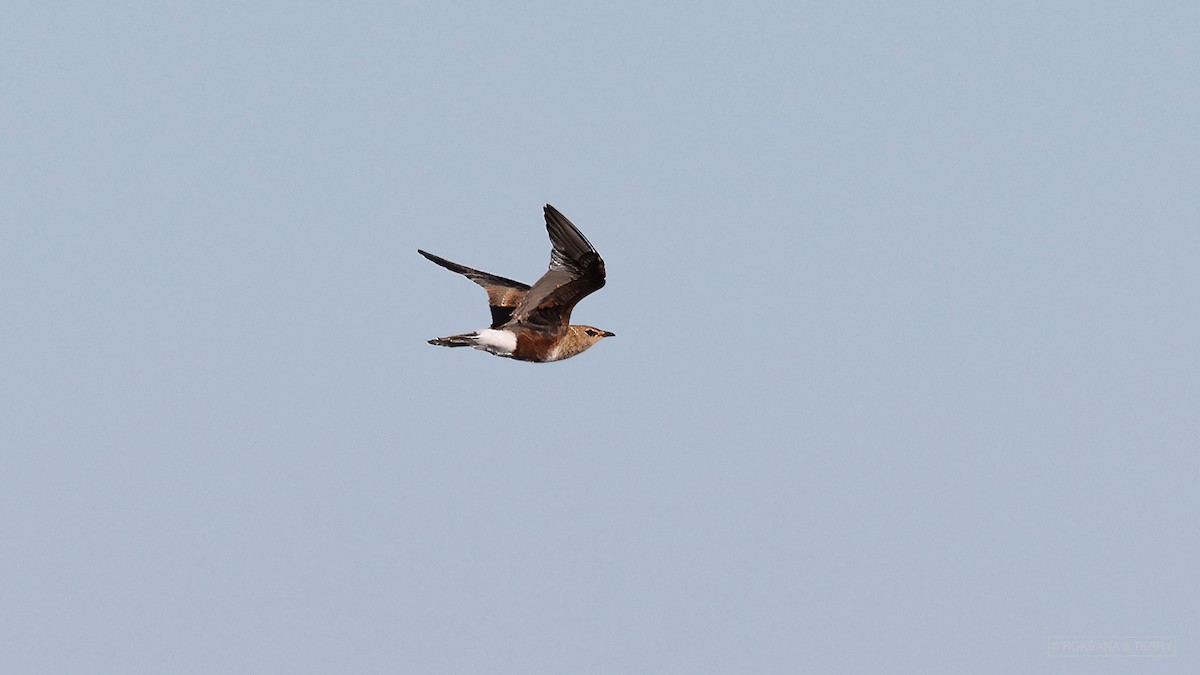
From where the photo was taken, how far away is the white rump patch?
74.1ft

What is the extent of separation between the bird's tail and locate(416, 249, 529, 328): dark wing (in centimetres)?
139

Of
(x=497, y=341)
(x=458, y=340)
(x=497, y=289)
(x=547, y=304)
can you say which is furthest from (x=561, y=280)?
(x=497, y=289)

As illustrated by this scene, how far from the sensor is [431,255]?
25594 mm

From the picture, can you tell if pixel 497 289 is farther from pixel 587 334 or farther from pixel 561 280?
pixel 561 280

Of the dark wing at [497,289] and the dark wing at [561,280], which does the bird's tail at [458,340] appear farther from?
the dark wing at [497,289]

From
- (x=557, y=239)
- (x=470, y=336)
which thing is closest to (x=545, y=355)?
(x=470, y=336)

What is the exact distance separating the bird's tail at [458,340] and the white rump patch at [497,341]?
2.4 inches

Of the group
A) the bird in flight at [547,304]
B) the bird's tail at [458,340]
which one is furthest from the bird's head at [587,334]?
the bird's tail at [458,340]

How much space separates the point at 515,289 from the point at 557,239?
151 inches

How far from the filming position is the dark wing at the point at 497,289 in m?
24.4

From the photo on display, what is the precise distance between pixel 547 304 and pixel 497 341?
37.8 inches

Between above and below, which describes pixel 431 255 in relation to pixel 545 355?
above

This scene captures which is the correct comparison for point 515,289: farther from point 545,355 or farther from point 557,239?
point 557,239

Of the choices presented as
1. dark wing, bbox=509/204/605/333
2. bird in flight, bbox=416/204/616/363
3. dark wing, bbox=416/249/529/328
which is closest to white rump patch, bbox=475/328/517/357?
bird in flight, bbox=416/204/616/363
